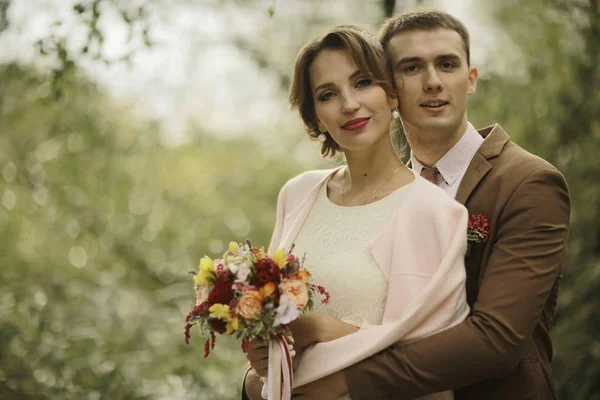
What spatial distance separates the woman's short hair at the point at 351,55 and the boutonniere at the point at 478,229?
24.8 inches

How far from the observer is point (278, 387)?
8.40 ft

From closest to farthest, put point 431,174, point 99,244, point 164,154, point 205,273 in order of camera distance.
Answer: point 205,273, point 431,174, point 99,244, point 164,154

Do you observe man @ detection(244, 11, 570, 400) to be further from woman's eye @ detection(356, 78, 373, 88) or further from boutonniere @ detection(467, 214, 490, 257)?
woman's eye @ detection(356, 78, 373, 88)

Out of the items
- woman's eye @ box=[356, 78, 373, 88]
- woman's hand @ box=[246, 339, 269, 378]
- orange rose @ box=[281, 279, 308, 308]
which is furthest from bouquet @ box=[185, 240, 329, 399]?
woman's eye @ box=[356, 78, 373, 88]

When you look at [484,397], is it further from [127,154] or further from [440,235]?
[127,154]

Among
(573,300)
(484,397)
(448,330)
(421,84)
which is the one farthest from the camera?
(573,300)

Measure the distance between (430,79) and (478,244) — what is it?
0.75 meters

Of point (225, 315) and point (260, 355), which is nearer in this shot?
point (225, 315)

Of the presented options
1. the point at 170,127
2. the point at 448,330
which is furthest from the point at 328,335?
the point at 170,127

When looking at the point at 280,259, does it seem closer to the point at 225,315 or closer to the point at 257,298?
the point at 257,298

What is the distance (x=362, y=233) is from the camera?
281 centimetres

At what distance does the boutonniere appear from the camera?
2.76 meters

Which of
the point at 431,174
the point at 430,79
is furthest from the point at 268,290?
the point at 430,79

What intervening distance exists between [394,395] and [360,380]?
140 millimetres
